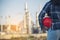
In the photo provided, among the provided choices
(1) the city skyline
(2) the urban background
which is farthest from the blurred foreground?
(1) the city skyline

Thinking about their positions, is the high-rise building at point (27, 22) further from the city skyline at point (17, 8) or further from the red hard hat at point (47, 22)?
the red hard hat at point (47, 22)

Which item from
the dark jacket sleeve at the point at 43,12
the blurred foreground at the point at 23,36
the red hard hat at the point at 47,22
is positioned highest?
the dark jacket sleeve at the point at 43,12

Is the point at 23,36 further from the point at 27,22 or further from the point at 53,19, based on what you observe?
the point at 53,19

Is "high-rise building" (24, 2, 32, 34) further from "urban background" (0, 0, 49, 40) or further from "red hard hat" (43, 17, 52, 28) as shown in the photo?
"red hard hat" (43, 17, 52, 28)

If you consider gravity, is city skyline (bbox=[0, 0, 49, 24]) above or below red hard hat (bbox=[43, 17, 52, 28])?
above

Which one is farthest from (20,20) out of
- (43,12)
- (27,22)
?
(43,12)

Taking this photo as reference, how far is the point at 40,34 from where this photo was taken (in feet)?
4.19

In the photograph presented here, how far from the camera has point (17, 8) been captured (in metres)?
1.30

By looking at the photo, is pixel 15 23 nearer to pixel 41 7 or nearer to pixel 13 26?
pixel 13 26

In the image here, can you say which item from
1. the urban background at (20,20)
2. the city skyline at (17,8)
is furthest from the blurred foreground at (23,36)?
the city skyline at (17,8)

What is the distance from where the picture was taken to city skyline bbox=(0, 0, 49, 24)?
129 cm

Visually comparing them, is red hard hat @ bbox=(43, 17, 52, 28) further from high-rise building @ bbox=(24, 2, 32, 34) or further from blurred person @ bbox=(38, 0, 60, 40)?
high-rise building @ bbox=(24, 2, 32, 34)

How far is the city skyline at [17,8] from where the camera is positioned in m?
1.29

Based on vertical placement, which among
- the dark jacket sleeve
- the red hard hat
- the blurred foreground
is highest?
the dark jacket sleeve
